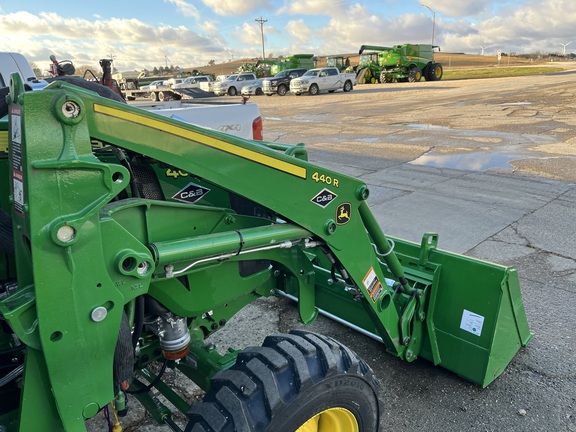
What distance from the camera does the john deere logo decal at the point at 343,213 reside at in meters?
2.40

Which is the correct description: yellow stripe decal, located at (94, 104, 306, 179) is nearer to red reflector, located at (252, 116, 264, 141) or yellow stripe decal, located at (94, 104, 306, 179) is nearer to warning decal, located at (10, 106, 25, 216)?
warning decal, located at (10, 106, 25, 216)

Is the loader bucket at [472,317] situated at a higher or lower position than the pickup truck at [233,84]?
higher

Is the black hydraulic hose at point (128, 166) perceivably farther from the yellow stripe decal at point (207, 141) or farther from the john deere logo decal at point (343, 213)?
the john deere logo decal at point (343, 213)

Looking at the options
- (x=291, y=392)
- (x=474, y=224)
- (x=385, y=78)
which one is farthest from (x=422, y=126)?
(x=385, y=78)

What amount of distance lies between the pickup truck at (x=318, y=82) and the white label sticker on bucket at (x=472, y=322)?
3013cm

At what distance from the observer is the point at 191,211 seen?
6.80 feet

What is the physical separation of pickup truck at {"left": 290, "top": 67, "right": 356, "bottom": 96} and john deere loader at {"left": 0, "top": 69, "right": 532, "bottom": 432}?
30194 mm

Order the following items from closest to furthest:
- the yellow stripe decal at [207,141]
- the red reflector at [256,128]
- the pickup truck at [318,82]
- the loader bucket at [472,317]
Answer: the yellow stripe decal at [207,141] < the loader bucket at [472,317] < the red reflector at [256,128] < the pickup truck at [318,82]

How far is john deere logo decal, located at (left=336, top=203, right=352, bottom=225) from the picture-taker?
7.86ft

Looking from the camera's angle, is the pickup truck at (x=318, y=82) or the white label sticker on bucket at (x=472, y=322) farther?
the pickup truck at (x=318, y=82)

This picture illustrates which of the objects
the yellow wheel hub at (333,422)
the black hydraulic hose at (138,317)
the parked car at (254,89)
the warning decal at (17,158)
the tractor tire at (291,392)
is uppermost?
the warning decal at (17,158)

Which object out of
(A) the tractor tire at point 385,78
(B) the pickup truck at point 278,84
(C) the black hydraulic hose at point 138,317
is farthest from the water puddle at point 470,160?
(A) the tractor tire at point 385,78

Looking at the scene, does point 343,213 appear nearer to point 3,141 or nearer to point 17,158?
point 17,158

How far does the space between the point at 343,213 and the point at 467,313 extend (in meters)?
1.35
